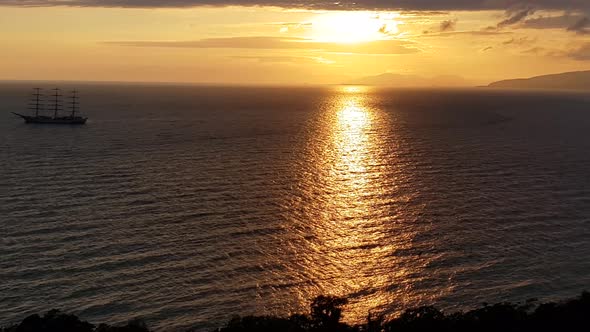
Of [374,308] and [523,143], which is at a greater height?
[523,143]

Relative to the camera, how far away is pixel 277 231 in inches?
2557

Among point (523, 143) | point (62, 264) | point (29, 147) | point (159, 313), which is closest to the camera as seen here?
point (159, 313)

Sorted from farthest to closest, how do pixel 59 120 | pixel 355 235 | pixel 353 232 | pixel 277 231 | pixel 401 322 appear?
1. pixel 59 120
2. pixel 353 232
3. pixel 277 231
4. pixel 355 235
5. pixel 401 322

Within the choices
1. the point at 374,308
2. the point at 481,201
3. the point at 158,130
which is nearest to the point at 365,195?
the point at 481,201

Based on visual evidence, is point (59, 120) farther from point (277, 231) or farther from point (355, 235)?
point (355, 235)

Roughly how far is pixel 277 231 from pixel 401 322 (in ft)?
87.5

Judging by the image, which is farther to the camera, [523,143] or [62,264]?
[523,143]

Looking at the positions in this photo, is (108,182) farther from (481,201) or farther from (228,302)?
(481,201)

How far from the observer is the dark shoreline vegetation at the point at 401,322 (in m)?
38.2

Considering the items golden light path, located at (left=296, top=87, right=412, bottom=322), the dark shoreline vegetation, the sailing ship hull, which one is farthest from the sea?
the sailing ship hull

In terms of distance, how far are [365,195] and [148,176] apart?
107ft

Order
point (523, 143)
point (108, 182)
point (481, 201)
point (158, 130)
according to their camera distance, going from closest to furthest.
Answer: point (481, 201), point (108, 182), point (523, 143), point (158, 130)

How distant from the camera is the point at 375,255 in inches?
2312

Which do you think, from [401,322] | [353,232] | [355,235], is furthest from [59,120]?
[401,322]
